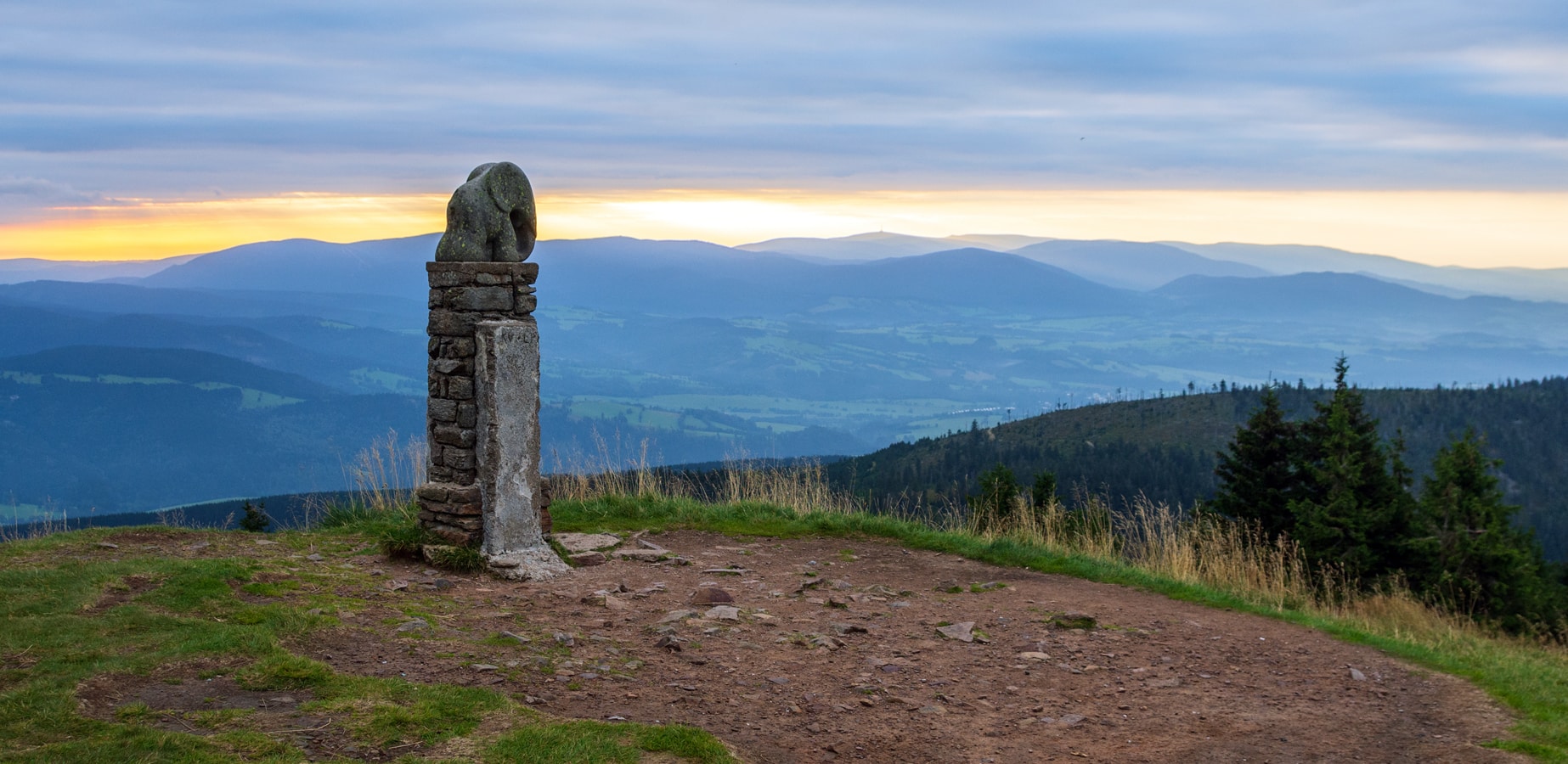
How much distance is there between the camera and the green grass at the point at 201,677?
497 cm

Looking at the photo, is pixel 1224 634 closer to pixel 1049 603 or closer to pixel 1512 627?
pixel 1049 603

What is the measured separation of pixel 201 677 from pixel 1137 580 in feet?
28.2

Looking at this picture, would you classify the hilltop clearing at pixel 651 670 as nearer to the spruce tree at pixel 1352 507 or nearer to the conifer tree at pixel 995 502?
the conifer tree at pixel 995 502

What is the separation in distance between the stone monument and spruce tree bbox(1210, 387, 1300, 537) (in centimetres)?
1309

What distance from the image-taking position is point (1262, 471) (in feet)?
61.3

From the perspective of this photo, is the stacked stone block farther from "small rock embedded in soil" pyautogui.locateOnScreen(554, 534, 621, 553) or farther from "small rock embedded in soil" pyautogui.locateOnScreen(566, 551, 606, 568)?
"small rock embedded in soil" pyautogui.locateOnScreen(554, 534, 621, 553)

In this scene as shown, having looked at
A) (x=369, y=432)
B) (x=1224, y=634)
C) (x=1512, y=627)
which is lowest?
(x=369, y=432)

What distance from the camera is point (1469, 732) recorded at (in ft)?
21.5

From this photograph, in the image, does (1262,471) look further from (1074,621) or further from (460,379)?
(460,379)

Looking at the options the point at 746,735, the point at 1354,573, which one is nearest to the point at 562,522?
the point at 746,735

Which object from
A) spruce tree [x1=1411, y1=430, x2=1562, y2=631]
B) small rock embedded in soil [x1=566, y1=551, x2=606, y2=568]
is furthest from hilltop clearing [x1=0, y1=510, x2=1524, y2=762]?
spruce tree [x1=1411, y1=430, x2=1562, y2=631]

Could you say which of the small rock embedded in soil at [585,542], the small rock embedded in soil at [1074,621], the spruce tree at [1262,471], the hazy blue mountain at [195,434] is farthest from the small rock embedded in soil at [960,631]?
the hazy blue mountain at [195,434]

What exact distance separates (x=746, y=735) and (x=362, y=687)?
222 centimetres

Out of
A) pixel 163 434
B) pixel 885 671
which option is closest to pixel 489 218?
pixel 885 671
